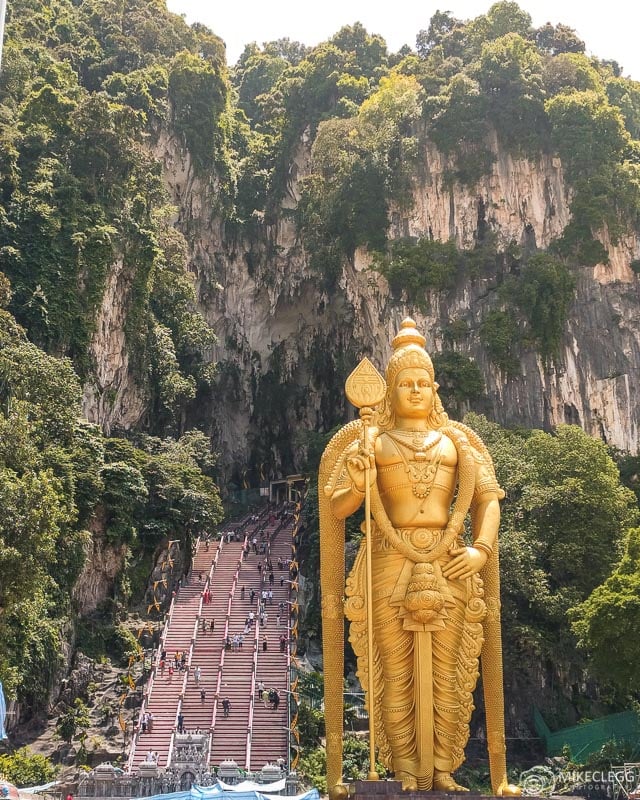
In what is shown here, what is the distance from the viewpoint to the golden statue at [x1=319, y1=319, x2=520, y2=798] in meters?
8.45

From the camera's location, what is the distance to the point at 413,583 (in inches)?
335

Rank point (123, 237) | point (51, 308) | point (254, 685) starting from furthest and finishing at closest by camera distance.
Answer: point (123, 237) → point (51, 308) → point (254, 685)

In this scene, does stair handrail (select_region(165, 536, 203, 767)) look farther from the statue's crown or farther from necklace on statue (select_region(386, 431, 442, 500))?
the statue's crown

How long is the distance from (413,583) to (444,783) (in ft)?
5.03

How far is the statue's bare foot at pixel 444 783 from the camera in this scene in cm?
816

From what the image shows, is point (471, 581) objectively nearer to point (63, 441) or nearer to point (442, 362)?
point (63, 441)

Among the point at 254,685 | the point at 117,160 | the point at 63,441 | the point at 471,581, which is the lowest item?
the point at 471,581

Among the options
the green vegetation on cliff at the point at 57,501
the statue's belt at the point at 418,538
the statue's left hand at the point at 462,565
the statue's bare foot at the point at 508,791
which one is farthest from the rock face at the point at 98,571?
the statue's bare foot at the point at 508,791

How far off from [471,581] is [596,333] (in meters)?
17.6

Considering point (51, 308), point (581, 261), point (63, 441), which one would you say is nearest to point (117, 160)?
point (51, 308)

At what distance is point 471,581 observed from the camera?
8719mm

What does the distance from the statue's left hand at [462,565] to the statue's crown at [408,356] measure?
1.62 meters

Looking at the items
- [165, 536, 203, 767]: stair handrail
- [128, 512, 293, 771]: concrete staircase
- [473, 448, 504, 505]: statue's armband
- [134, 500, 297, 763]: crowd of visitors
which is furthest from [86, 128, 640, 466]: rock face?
[473, 448, 504, 505]: statue's armband

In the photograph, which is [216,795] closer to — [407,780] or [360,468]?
[407,780]
